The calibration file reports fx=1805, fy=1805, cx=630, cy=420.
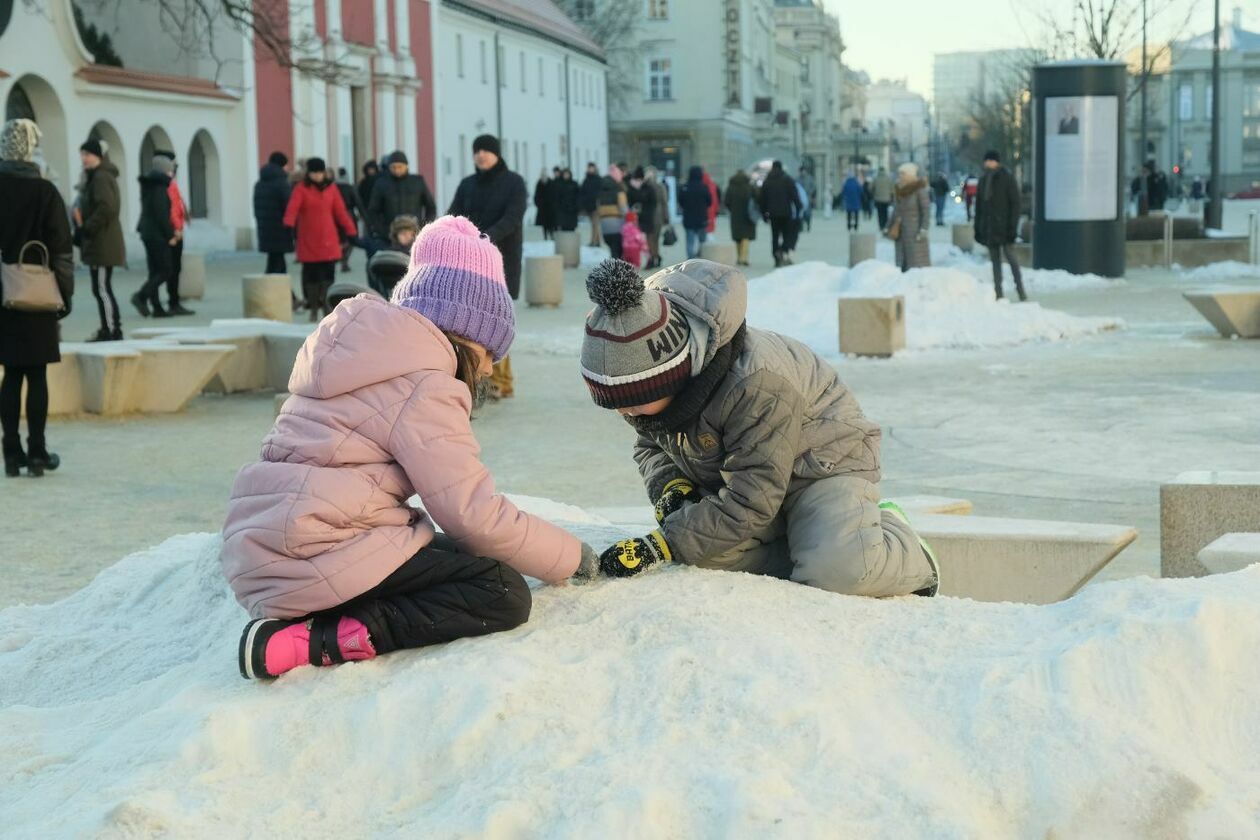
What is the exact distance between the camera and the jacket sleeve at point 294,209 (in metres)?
18.4

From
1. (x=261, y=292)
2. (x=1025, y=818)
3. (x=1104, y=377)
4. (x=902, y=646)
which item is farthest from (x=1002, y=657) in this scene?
(x=261, y=292)

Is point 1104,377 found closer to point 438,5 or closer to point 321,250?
point 321,250

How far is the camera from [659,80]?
8931 cm

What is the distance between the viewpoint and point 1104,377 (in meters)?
13.4

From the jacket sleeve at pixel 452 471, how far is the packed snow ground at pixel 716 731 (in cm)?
24

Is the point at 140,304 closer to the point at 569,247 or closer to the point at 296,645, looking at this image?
the point at 569,247

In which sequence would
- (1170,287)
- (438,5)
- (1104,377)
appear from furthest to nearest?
(438,5)
(1170,287)
(1104,377)

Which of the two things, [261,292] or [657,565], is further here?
[261,292]

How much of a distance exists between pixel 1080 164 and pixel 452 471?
21.2 m

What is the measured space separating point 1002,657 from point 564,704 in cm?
96

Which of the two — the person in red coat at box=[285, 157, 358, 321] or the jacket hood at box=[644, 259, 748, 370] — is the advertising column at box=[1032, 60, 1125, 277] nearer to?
the person in red coat at box=[285, 157, 358, 321]

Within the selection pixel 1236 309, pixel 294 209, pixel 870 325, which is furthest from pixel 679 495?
pixel 294 209

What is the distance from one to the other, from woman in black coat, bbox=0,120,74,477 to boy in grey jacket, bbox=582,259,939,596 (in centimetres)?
503

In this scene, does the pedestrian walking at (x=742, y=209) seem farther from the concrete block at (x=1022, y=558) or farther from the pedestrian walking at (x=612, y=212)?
the concrete block at (x=1022, y=558)
